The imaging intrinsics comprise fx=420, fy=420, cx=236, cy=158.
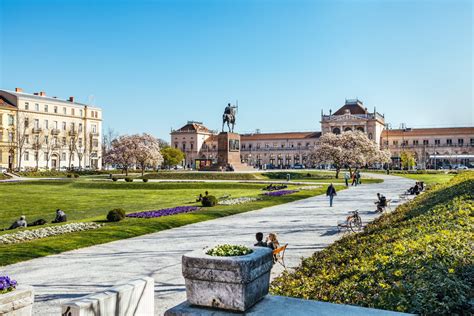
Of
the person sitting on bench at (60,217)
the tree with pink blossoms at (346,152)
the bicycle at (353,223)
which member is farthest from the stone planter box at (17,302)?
the tree with pink blossoms at (346,152)

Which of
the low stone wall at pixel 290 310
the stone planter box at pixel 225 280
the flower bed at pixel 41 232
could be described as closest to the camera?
the low stone wall at pixel 290 310

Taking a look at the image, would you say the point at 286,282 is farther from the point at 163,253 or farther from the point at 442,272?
the point at 163,253

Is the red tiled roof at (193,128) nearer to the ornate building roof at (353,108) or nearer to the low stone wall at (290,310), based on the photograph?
the ornate building roof at (353,108)

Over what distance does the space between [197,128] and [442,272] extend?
13197 centimetres

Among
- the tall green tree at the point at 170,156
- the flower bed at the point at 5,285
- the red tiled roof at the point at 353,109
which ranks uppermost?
the red tiled roof at the point at 353,109

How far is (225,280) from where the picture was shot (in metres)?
4.52

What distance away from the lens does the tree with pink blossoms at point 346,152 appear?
6450 cm

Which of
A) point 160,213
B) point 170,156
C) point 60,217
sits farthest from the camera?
point 170,156

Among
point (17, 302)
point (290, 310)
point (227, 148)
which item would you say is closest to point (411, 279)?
point (290, 310)

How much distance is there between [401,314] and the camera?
13.7 ft

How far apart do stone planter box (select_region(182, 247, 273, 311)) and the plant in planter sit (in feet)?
8.01

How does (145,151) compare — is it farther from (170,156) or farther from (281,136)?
(281,136)

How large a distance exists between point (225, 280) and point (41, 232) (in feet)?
43.6

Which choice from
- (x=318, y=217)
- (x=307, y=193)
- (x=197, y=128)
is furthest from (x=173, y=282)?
→ (x=197, y=128)
